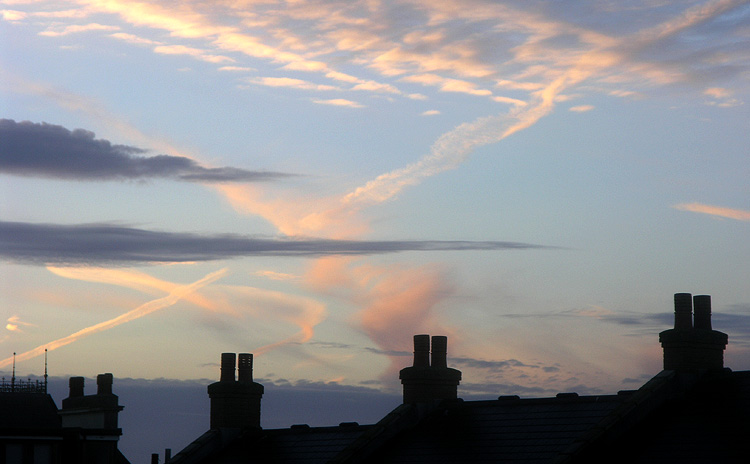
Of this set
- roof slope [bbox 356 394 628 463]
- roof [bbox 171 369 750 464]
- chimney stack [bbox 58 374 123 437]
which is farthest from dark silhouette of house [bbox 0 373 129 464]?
roof slope [bbox 356 394 628 463]

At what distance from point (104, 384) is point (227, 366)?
708 centimetres

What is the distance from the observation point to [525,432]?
37844mm

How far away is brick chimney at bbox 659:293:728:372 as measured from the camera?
123 ft

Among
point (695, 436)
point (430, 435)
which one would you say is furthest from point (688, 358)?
point (430, 435)

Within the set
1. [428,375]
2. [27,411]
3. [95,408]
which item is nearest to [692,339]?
[428,375]

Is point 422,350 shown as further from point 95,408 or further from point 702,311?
point 95,408

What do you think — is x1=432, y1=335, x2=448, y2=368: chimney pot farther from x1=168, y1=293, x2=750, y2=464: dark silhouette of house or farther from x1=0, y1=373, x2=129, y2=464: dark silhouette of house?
x1=0, y1=373, x2=129, y2=464: dark silhouette of house

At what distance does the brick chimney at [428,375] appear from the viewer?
4412 cm

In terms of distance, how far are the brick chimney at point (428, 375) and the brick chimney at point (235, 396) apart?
1050 cm

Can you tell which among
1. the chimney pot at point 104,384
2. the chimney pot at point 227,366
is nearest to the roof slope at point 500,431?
the chimney pot at point 227,366

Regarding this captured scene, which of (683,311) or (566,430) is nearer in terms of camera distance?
(566,430)

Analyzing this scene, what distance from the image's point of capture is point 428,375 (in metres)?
44.2

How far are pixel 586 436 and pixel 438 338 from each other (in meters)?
11.8

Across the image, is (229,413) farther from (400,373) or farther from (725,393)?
(725,393)
